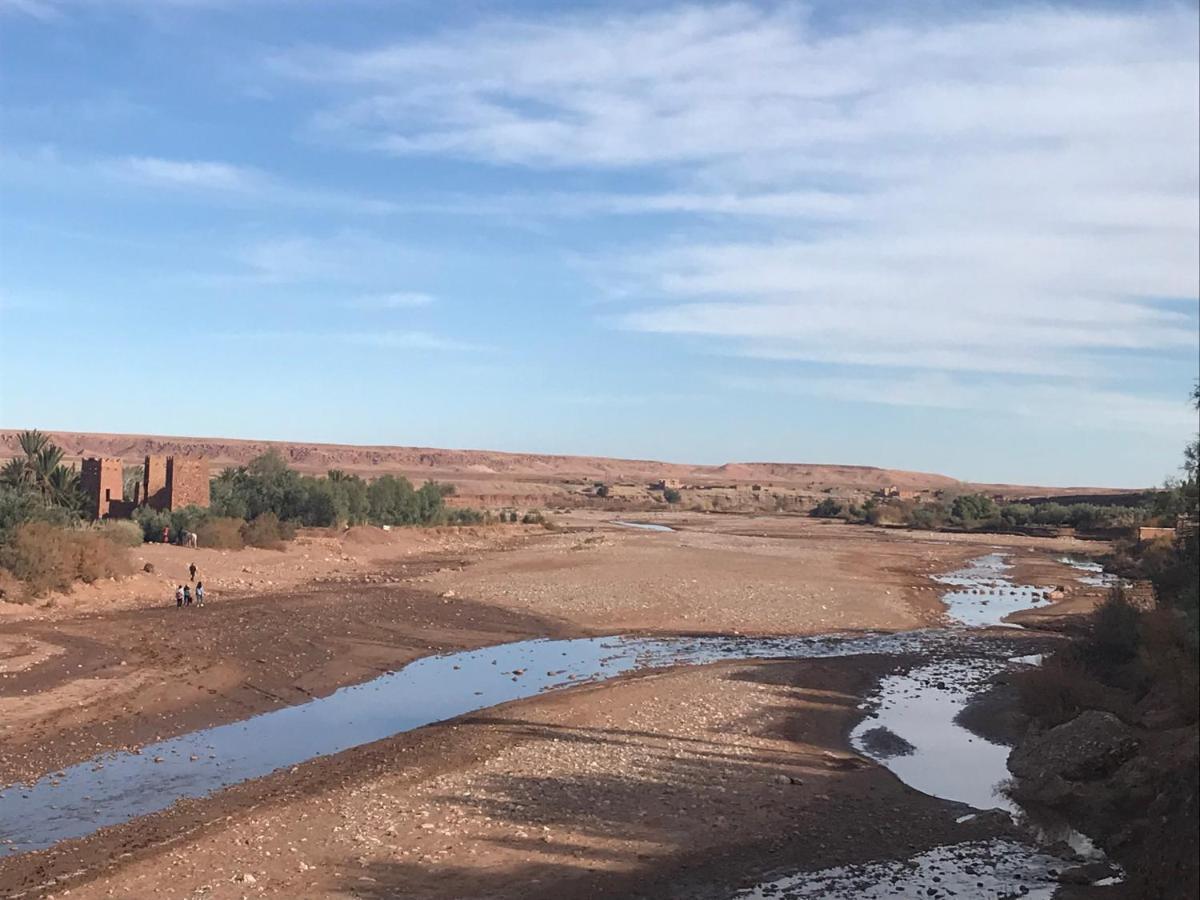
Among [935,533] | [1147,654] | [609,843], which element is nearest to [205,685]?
[609,843]

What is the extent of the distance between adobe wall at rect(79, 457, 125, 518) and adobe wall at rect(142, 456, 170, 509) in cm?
102

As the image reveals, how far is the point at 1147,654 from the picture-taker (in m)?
13.2

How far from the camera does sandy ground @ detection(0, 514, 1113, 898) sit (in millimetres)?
9938

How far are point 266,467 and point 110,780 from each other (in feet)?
139

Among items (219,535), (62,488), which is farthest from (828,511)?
(62,488)

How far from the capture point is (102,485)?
42.9m

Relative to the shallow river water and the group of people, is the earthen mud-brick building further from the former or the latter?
the shallow river water

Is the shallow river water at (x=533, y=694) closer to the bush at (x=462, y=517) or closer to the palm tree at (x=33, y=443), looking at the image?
the palm tree at (x=33, y=443)

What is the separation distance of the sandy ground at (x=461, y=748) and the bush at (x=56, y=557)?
72cm

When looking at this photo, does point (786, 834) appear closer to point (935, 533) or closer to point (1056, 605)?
point (1056, 605)

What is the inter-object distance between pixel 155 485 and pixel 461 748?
34.8 metres

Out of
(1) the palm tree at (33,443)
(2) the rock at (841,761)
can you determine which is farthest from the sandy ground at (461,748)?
(1) the palm tree at (33,443)

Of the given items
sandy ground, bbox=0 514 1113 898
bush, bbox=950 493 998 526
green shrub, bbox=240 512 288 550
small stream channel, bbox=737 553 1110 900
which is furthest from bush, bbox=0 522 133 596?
bush, bbox=950 493 998 526

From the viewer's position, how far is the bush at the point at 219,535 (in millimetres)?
38531
